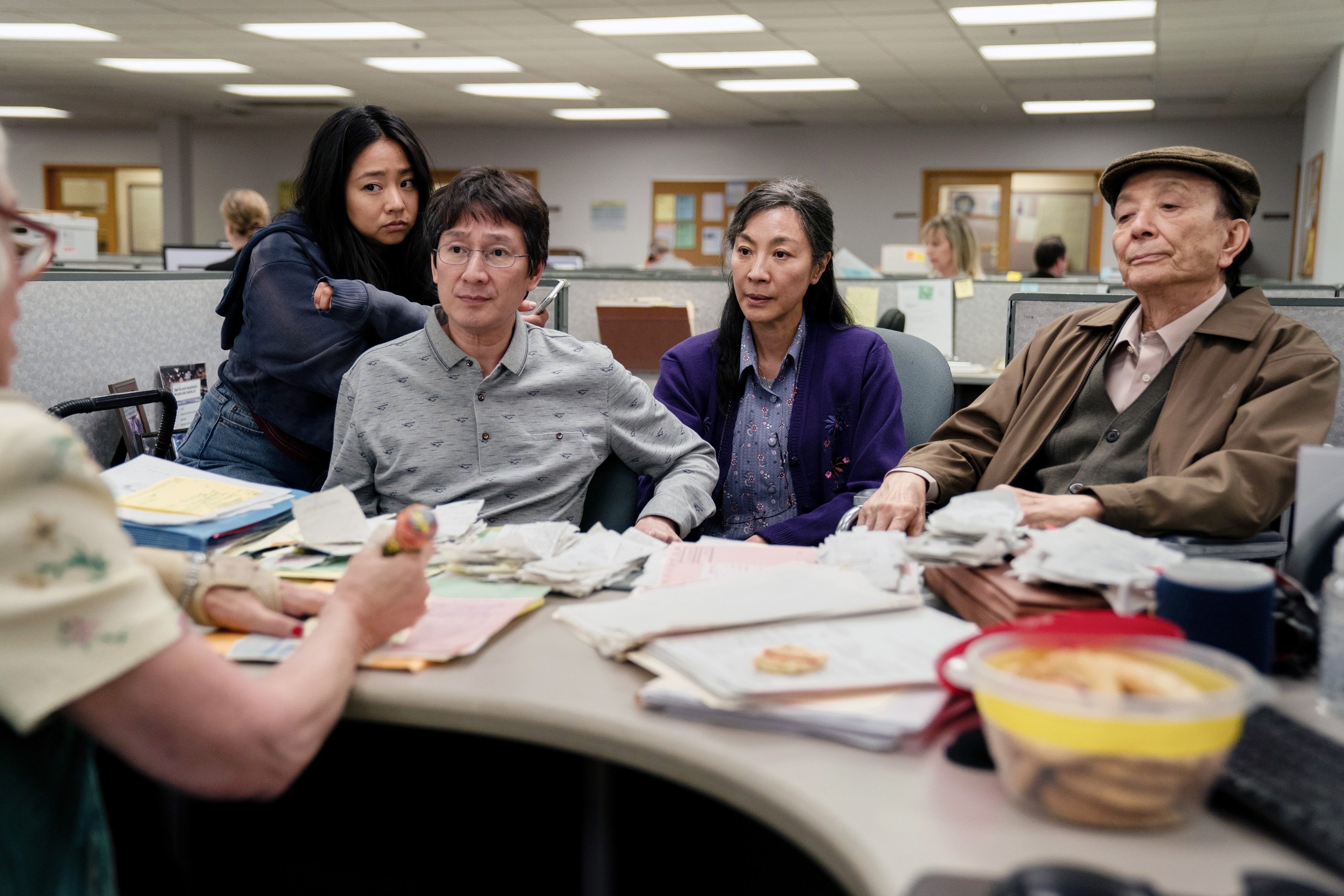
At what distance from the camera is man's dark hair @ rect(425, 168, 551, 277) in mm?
1665

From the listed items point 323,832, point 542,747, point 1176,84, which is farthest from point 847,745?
point 1176,84

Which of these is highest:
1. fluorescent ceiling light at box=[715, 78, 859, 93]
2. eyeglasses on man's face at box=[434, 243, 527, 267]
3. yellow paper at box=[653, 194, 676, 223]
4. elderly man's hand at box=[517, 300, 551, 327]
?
fluorescent ceiling light at box=[715, 78, 859, 93]

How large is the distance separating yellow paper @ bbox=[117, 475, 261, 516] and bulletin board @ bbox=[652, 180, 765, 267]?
10971mm

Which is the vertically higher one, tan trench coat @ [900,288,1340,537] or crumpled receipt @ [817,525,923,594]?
tan trench coat @ [900,288,1340,537]

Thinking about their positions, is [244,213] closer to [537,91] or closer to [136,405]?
[136,405]

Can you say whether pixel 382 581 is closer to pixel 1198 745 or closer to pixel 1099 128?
pixel 1198 745

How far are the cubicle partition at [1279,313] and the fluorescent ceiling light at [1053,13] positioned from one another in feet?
14.2

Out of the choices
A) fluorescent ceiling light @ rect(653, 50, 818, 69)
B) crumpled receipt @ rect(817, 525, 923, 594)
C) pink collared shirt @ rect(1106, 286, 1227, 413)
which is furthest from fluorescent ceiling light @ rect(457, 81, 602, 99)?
crumpled receipt @ rect(817, 525, 923, 594)

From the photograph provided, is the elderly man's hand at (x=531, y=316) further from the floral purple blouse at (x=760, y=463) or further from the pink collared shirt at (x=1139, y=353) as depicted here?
the pink collared shirt at (x=1139, y=353)

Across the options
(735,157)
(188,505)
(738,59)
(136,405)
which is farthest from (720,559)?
(735,157)

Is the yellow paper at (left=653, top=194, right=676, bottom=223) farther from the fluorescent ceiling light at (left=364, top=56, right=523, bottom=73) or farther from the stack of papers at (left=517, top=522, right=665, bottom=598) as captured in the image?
the stack of papers at (left=517, top=522, right=665, bottom=598)

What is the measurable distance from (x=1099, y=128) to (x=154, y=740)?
38.6 ft

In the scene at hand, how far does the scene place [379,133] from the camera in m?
2.20

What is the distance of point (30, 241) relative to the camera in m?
0.76
